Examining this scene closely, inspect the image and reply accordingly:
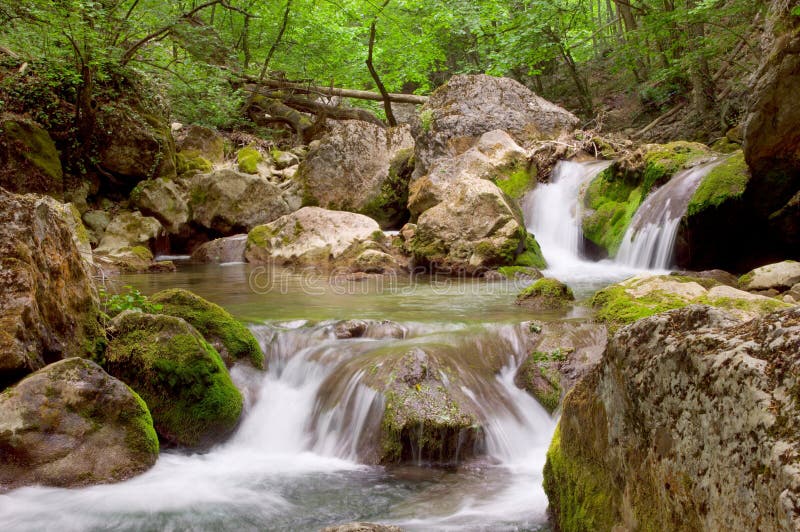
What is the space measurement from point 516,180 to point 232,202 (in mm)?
7441

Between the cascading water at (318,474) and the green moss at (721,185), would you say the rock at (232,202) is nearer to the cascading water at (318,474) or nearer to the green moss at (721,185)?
the cascading water at (318,474)

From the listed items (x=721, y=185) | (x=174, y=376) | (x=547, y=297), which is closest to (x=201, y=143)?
(x=547, y=297)

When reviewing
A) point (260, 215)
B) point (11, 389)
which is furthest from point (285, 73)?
point (11, 389)

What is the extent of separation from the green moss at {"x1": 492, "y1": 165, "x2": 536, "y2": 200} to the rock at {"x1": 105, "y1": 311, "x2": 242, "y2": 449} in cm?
1055

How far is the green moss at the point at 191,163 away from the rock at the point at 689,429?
16.3 meters

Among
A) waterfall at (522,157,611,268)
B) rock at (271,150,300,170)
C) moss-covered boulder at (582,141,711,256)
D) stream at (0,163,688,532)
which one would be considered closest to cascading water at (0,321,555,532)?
stream at (0,163,688,532)

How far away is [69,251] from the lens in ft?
15.5

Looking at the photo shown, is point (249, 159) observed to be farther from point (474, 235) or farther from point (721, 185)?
point (721, 185)

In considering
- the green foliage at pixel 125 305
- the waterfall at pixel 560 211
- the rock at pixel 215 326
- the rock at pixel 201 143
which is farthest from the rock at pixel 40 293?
the rock at pixel 201 143

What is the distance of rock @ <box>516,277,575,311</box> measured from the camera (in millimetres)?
7684

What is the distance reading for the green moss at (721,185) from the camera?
914 centimetres

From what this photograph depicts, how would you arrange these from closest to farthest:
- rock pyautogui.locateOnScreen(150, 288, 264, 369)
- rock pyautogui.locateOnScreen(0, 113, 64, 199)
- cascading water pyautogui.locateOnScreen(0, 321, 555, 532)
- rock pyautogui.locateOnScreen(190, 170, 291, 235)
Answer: cascading water pyautogui.locateOnScreen(0, 321, 555, 532), rock pyautogui.locateOnScreen(150, 288, 264, 369), rock pyautogui.locateOnScreen(0, 113, 64, 199), rock pyautogui.locateOnScreen(190, 170, 291, 235)

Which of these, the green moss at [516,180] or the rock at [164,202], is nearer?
the green moss at [516,180]

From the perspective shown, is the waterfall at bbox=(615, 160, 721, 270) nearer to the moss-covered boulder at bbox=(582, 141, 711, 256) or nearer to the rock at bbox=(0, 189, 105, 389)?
the moss-covered boulder at bbox=(582, 141, 711, 256)
